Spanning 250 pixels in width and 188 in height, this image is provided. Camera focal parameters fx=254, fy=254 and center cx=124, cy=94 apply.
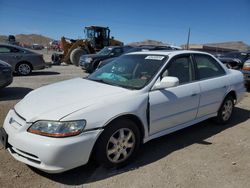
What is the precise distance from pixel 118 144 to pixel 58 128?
84 cm

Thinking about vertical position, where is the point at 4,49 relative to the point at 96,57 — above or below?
above

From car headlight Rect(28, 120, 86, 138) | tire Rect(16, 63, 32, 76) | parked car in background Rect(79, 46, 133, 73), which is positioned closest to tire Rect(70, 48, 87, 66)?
parked car in background Rect(79, 46, 133, 73)

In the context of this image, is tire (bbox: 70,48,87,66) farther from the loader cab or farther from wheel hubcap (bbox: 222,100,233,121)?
wheel hubcap (bbox: 222,100,233,121)

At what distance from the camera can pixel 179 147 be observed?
4062mm

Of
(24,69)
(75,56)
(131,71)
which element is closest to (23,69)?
(24,69)

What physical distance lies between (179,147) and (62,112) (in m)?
2.07

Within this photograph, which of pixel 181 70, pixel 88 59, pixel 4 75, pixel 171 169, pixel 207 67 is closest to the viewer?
pixel 171 169

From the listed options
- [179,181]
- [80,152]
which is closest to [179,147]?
[179,181]

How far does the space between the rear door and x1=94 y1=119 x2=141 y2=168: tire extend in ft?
5.15

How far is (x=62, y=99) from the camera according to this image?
325cm

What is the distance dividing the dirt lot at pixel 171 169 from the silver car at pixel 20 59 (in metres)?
8.93

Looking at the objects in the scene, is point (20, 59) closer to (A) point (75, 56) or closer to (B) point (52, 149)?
(A) point (75, 56)

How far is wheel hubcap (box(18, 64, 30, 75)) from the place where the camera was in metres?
11.9

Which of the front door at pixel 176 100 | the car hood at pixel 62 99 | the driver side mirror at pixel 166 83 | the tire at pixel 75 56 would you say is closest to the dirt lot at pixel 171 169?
the front door at pixel 176 100
